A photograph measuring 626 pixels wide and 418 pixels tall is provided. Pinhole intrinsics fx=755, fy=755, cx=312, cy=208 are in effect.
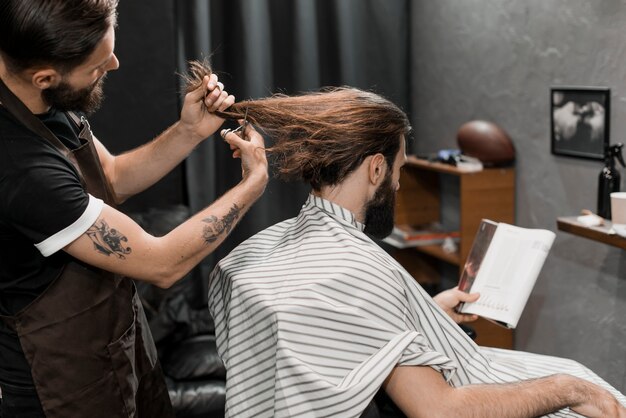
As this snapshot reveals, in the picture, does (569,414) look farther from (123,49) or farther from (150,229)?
(123,49)

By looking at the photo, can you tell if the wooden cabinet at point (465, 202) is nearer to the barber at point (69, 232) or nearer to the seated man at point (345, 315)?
the seated man at point (345, 315)

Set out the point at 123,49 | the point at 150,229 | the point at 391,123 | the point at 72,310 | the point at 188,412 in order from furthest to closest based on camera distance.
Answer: the point at 123,49
the point at 150,229
the point at 188,412
the point at 391,123
the point at 72,310

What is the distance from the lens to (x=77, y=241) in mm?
1411

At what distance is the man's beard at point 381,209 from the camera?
66.0 inches

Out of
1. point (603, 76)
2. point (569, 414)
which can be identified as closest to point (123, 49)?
point (603, 76)

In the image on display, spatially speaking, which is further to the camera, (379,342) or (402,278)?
(402,278)

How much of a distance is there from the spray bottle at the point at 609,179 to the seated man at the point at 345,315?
2.49 feet

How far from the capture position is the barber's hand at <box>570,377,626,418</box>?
1.50 m

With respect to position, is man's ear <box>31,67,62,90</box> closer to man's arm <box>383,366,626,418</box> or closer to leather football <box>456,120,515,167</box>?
man's arm <box>383,366,626,418</box>

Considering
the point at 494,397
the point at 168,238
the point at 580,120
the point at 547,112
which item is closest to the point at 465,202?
the point at 547,112

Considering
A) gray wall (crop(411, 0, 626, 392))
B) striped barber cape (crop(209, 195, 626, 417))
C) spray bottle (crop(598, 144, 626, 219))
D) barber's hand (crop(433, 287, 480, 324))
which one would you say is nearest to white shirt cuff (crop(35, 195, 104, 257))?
striped barber cape (crop(209, 195, 626, 417))

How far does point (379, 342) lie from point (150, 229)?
1828mm

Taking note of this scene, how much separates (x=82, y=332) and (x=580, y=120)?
1.82 m

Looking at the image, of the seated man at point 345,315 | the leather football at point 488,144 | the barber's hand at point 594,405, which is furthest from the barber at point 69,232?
the leather football at point 488,144
